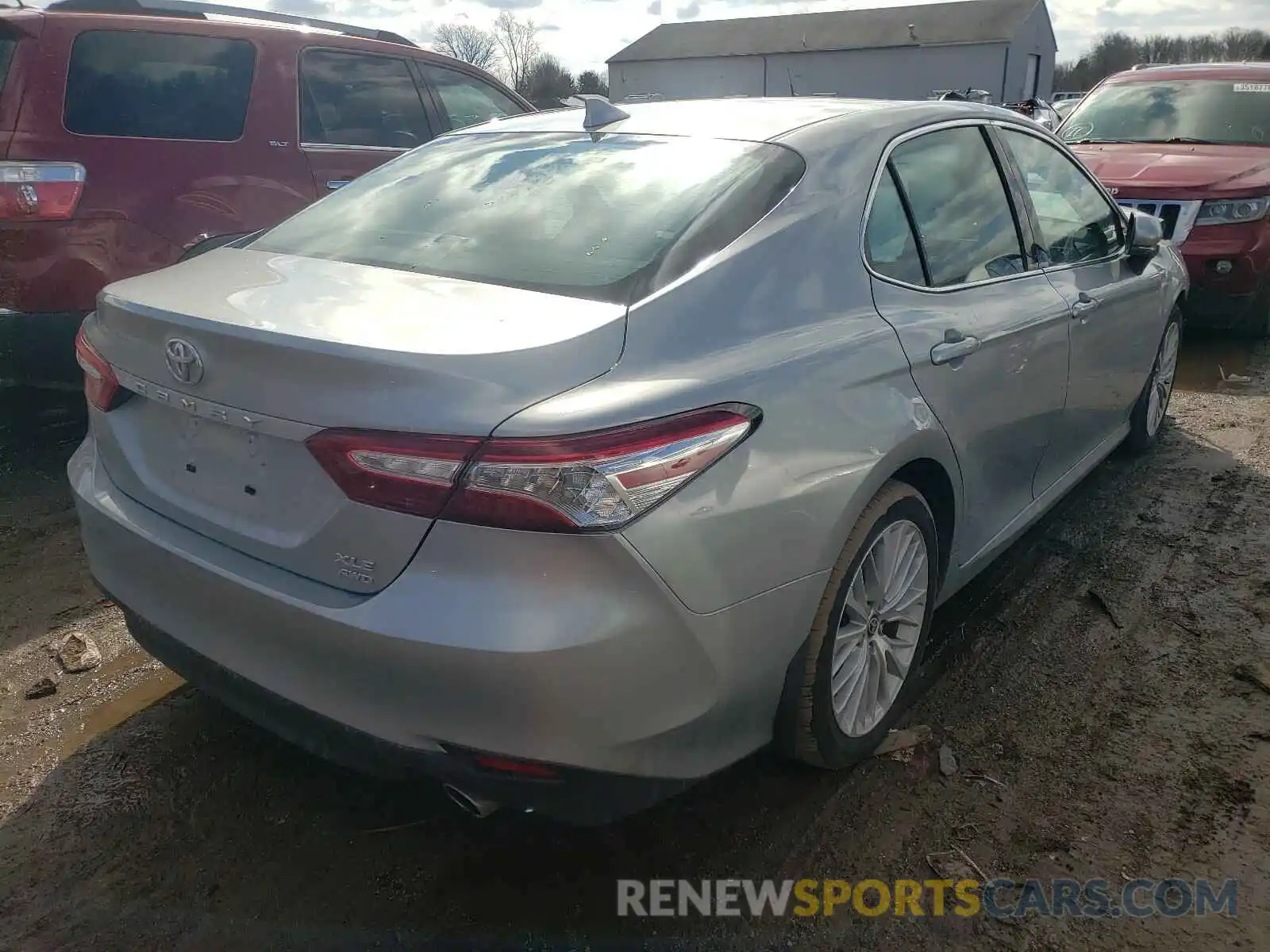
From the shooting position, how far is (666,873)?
2.31 m

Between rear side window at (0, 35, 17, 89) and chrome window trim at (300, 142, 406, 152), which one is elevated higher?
rear side window at (0, 35, 17, 89)

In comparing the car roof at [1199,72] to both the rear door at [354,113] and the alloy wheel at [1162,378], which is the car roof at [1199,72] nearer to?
the alloy wheel at [1162,378]

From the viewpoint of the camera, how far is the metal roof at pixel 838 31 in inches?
2073

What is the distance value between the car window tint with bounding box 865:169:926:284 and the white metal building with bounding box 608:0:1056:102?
161 ft

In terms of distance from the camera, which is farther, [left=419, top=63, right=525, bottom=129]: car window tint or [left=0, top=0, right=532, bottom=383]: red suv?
[left=419, top=63, right=525, bottom=129]: car window tint

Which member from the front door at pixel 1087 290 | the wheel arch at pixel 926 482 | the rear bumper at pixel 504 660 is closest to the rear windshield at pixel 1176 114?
the front door at pixel 1087 290

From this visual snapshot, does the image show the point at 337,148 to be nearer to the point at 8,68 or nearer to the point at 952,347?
the point at 8,68

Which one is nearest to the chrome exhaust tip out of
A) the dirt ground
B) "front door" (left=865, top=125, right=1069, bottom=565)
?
the dirt ground

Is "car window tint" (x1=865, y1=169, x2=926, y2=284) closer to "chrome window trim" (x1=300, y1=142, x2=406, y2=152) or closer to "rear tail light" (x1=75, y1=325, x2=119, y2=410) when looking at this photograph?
"rear tail light" (x1=75, y1=325, x2=119, y2=410)

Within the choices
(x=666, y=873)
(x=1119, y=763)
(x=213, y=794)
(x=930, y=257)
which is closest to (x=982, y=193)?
(x=930, y=257)

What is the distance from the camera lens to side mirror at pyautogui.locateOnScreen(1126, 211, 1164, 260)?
4.13m

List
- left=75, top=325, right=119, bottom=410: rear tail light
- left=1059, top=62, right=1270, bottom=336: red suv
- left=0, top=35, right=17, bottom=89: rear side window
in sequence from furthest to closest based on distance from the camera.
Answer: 1. left=1059, top=62, right=1270, bottom=336: red suv
2. left=0, top=35, right=17, bottom=89: rear side window
3. left=75, top=325, right=119, bottom=410: rear tail light

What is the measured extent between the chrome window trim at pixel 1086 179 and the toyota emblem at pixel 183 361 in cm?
268

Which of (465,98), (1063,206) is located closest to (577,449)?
(1063,206)
